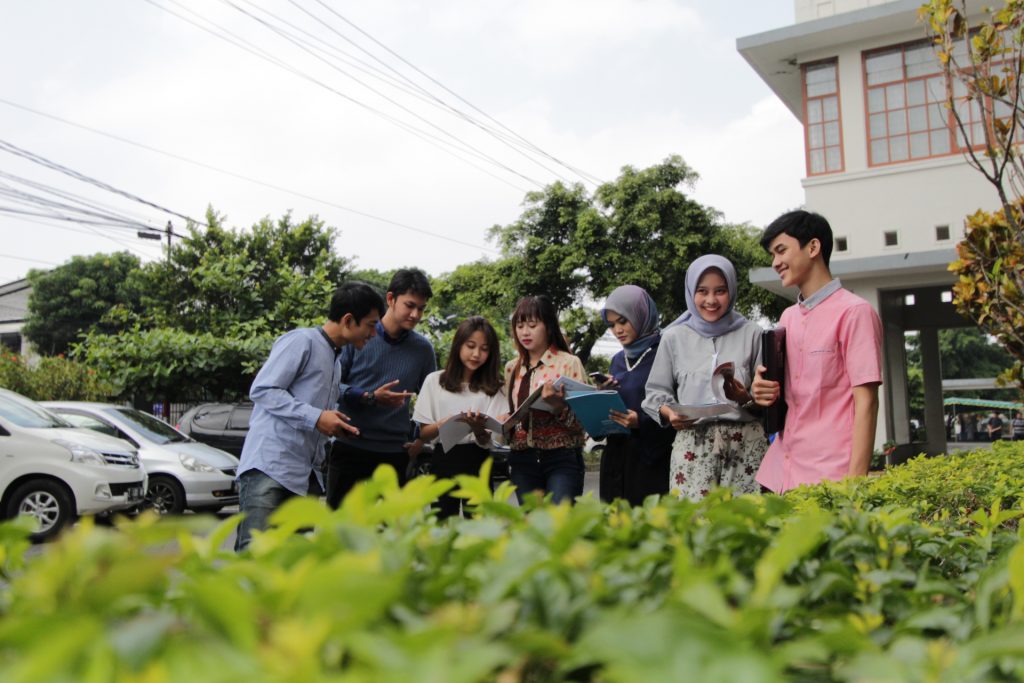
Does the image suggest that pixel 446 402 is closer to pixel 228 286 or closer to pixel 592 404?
pixel 592 404

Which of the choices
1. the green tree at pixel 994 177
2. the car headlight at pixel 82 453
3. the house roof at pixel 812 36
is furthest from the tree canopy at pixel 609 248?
the green tree at pixel 994 177

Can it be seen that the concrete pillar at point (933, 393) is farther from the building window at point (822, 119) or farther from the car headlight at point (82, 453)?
the car headlight at point (82, 453)

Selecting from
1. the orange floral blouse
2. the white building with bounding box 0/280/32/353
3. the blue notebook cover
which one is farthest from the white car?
→ the white building with bounding box 0/280/32/353

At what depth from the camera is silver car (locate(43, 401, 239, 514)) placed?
10.9m

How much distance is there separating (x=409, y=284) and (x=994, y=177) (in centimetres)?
305

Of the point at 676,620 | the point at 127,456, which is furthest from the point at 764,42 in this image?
the point at 676,620

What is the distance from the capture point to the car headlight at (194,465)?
11.0 metres

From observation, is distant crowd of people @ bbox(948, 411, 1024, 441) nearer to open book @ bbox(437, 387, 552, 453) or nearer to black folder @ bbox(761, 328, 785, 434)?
open book @ bbox(437, 387, 552, 453)

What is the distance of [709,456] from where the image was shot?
4.10m

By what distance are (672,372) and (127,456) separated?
734cm

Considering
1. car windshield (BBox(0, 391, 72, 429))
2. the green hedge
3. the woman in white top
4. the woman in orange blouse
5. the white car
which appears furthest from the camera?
car windshield (BBox(0, 391, 72, 429))

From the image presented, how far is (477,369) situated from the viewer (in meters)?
5.20

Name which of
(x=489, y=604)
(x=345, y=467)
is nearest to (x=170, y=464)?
(x=345, y=467)

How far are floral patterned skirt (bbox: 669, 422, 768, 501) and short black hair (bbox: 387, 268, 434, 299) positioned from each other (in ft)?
5.20
